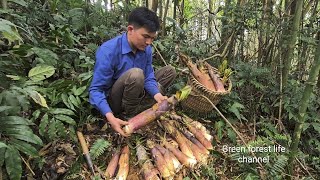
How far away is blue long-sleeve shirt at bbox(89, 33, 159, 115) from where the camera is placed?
2913 mm

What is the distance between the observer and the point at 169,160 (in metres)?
2.75

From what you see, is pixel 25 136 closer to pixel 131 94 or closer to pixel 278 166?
pixel 131 94

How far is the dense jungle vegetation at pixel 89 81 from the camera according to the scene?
259 centimetres

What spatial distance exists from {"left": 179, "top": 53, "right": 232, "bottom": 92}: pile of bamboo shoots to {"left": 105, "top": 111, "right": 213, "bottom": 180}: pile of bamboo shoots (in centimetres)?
50

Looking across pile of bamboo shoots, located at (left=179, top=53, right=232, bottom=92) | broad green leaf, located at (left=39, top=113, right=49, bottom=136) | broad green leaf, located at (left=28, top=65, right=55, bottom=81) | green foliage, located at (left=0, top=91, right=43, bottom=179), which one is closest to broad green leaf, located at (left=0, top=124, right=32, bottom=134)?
green foliage, located at (left=0, top=91, right=43, bottom=179)

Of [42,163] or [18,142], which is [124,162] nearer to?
[42,163]

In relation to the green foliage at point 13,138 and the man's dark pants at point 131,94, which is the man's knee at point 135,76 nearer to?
the man's dark pants at point 131,94

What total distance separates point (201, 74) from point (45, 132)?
183 centimetres

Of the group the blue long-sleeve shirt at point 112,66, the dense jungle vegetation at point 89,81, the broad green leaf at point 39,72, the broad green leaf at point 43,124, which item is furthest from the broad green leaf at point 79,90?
the broad green leaf at point 43,124

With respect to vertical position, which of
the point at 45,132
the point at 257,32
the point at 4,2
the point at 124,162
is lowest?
the point at 124,162

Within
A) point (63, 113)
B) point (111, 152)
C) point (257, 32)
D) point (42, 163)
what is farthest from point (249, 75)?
point (42, 163)

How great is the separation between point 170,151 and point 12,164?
132 centimetres

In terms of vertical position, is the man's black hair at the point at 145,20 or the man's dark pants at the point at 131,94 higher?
the man's black hair at the point at 145,20

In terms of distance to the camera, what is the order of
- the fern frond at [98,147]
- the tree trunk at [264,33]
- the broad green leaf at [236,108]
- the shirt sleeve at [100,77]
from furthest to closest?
the tree trunk at [264,33]
the broad green leaf at [236,108]
the shirt sleeve at [100,77]
the fern frond at [98,147]
